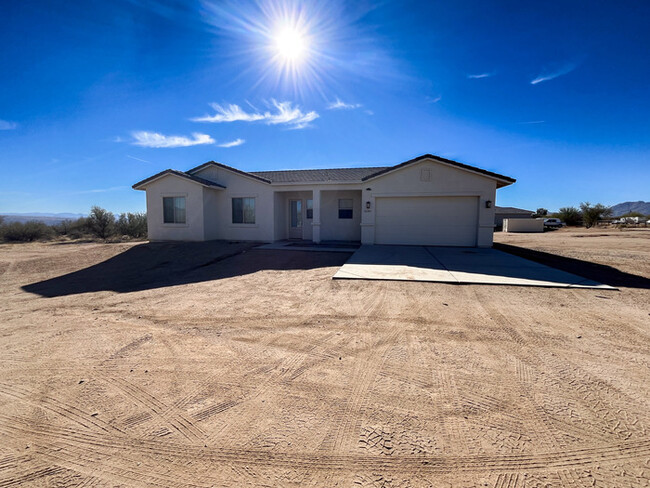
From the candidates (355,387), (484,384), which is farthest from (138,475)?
(484,384)

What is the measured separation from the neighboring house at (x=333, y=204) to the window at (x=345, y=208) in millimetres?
55

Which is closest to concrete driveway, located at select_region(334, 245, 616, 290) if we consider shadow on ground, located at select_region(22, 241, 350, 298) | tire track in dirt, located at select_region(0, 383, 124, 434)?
shadow on ground, located at select_region(22, 241, 350, 298)

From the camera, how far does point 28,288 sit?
6.72 meters

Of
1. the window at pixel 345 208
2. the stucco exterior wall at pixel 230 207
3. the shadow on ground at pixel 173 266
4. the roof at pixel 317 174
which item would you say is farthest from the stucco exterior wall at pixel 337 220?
the shadow on ground at pixel 173 266

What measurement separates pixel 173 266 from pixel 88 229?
612 inches

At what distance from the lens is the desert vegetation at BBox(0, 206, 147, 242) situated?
729 inches

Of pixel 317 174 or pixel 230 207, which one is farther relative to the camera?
pixel 317 174

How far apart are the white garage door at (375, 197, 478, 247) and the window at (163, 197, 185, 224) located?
9.94m

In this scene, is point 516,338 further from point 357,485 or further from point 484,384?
point 357,485

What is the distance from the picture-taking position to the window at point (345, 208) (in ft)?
50.6

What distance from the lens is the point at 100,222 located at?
19.1 m

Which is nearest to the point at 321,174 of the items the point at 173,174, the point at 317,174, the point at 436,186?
the point at 317,174

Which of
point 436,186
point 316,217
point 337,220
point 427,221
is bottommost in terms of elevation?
point 427,221

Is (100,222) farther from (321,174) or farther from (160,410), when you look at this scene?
(160,410)
